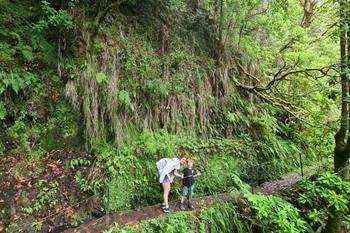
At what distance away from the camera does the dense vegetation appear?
6.38 m

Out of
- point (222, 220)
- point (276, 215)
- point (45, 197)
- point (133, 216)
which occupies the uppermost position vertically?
point (45, 197)

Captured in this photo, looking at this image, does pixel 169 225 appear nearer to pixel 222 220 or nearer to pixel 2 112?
pixel 222 220

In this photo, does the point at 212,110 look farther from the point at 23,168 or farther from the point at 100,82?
the point at 23,168

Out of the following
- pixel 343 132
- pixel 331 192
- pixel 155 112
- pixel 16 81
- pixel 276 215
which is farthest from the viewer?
pixel 155 112

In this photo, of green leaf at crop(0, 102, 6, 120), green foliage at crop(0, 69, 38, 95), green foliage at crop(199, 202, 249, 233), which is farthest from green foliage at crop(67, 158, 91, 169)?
green foliage at crop(199, 202, 249, 233)

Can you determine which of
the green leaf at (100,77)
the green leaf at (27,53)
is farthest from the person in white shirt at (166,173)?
the green leaf at (27,53)

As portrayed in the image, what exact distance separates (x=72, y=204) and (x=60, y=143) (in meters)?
1.46

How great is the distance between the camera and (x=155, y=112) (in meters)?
8.33

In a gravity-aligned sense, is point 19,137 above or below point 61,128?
below

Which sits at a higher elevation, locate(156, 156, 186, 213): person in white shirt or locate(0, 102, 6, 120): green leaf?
locate(0, 102, 6, 120): green leaf

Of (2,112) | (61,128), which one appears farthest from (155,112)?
(2,112)

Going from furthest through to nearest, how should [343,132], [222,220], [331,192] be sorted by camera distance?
1. [343,132]
2. [222,220]
3. [331,192]

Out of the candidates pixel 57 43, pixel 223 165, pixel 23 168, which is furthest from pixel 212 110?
pixel 23 168

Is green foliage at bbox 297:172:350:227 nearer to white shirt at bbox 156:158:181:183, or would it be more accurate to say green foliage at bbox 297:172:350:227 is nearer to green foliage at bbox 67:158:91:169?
white shirt at bbox 156:158:181:183
